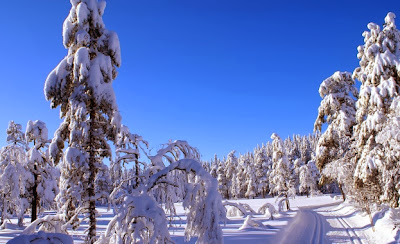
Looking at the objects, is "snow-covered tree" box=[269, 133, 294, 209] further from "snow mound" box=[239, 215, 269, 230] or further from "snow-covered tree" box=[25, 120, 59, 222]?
"snow-covered tree" box=[25, 120, 59, 222]

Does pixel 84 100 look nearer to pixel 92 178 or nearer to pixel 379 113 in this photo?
pixel 92 178

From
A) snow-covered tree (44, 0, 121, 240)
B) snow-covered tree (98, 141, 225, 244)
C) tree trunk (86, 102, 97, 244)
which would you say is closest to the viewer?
snow-covered tree (98, 141, 225, 244)

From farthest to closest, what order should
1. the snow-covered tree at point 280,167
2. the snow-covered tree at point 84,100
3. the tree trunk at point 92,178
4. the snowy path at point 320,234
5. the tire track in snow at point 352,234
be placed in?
the snow-covered tree at point 280,167, the snowy path at point 320,234, the tire track in snow at point 352,234, the tree trunk at point 92,178, the snow-covered tree at point 84,100

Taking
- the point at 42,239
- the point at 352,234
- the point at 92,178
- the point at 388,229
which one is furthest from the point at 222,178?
the point at 42,239

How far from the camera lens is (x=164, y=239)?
577 centimetres

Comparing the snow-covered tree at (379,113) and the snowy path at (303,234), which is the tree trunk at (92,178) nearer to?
the snowy path at (303,234)

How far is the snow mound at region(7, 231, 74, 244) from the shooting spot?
16.9 ft

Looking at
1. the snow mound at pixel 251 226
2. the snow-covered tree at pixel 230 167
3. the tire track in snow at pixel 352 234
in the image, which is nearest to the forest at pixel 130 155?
the tire track in snow at pixel 352 234

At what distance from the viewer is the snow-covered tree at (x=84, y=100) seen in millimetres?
10164

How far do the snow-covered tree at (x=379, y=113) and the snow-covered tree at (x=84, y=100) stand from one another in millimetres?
14027

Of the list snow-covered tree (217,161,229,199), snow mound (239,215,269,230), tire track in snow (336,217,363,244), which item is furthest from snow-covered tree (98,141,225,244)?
snow-covered tree (217,161,229,199)

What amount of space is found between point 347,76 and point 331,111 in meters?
3.11

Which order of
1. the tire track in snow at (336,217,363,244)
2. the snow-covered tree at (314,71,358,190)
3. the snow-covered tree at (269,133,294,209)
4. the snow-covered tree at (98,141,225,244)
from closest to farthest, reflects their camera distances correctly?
1. the snow-covered tree at (98,141,225,244)
2. the tire track in snow at (336,217,363,244)
3. the snow-covered tree at (314,71,358,190)
4. the snow-covered tree at (269,133,294,209)

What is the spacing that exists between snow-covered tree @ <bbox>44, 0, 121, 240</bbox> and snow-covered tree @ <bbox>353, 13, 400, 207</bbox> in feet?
46.0
